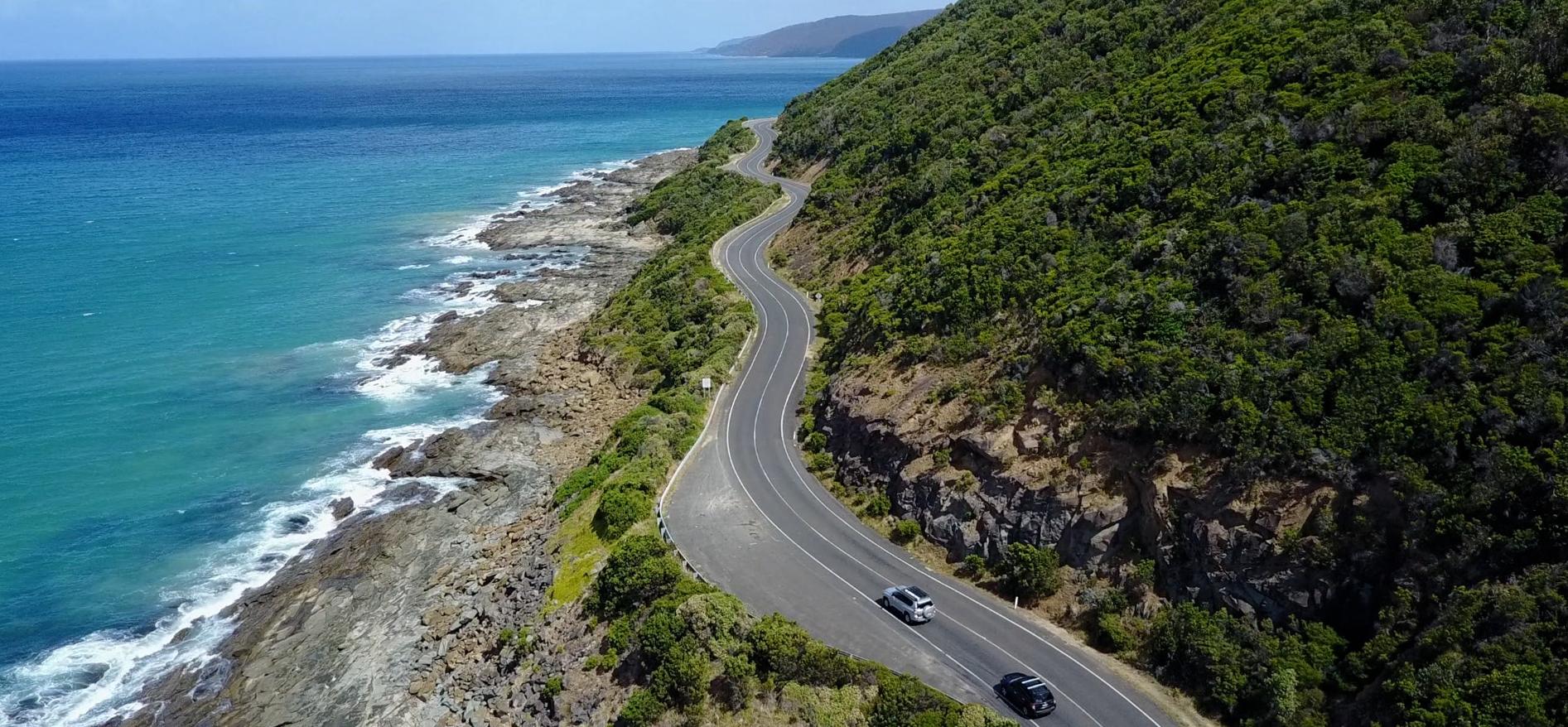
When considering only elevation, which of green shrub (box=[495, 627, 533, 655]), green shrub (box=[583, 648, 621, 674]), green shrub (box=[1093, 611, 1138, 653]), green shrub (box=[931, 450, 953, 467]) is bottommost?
green shrub (box=[495, 627, 533, 655])

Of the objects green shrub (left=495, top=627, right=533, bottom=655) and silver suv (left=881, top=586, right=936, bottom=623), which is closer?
silver suv (left=881, top=586, right=936, bottom=623)

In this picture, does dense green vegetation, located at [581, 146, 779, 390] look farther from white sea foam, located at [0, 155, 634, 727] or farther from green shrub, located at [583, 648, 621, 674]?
green shrub, located at [583, 648, 621, 674]

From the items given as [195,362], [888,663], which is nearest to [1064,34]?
[888,663]

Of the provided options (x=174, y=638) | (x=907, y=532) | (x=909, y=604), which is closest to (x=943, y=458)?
(x=907, y=532)

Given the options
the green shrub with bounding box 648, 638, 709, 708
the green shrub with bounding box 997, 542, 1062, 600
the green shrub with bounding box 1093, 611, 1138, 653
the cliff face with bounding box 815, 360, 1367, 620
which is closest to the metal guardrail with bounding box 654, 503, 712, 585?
the green shrub with bounding box 648, 638, 709, 708

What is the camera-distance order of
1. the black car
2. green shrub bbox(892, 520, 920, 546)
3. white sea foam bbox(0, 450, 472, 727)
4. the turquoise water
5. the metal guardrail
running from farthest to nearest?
the turquoise water
green shrub bbox(892, 520, 920, 546)
white sea foam bbox(0, 450, 472, 727)
the metal guardrail
the black car

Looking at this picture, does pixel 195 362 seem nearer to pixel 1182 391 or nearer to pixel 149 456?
pixel 149 456

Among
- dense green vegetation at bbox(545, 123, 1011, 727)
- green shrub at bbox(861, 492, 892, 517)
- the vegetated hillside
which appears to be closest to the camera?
the vegetated hillside
